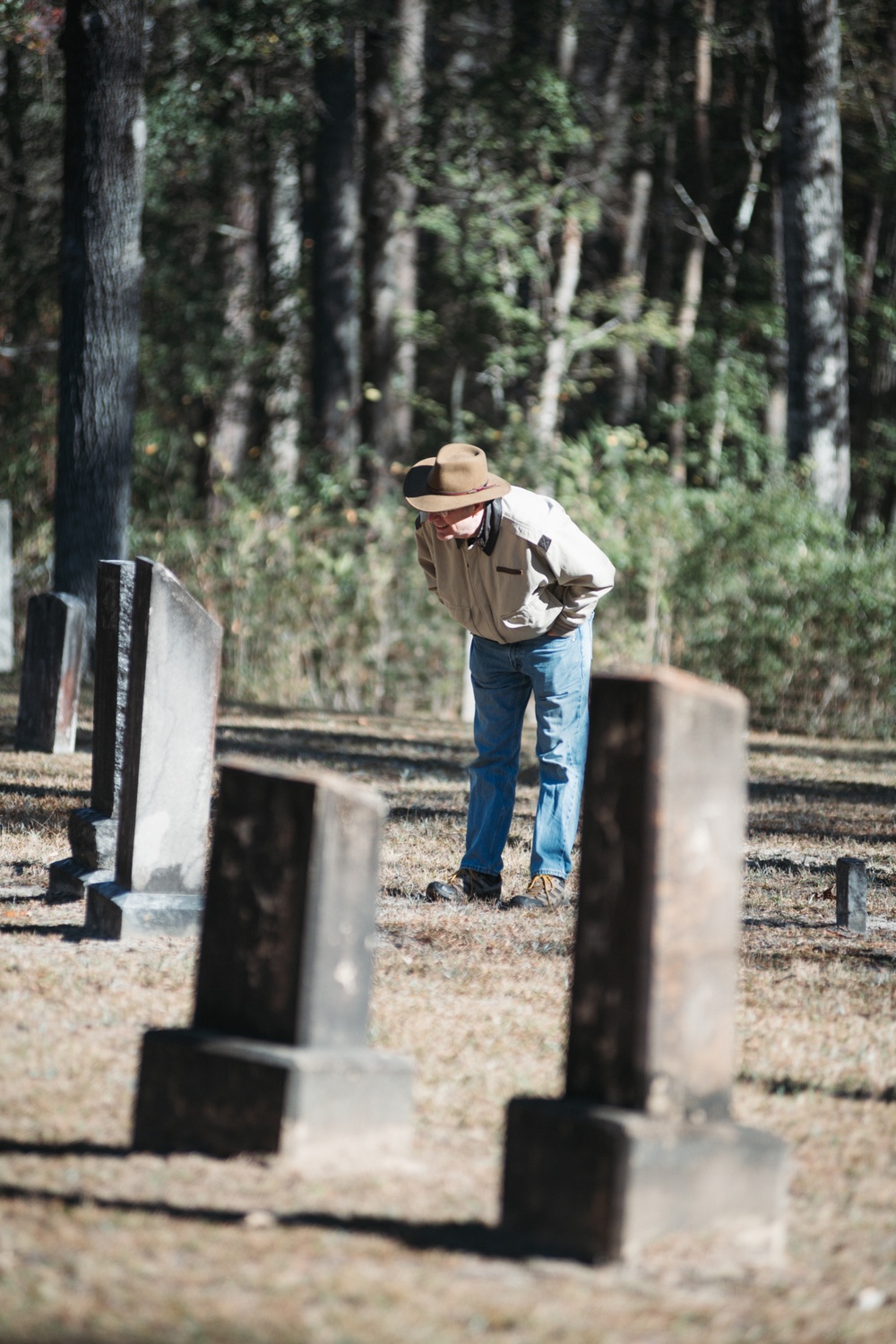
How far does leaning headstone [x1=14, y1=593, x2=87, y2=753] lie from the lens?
1018cm

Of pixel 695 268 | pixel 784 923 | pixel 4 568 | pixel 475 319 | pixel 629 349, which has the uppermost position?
pixel 695 268

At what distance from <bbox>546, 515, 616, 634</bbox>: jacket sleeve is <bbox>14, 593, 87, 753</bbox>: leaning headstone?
4.98 meters

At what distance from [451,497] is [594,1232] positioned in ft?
10.6

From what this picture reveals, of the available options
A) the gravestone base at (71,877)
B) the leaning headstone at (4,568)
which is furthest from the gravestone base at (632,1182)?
the leaning headstone at (4,568)

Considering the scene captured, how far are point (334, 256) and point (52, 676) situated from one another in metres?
10.8

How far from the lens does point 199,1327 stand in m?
2.64

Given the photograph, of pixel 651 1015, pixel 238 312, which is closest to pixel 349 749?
pixel 651 1015

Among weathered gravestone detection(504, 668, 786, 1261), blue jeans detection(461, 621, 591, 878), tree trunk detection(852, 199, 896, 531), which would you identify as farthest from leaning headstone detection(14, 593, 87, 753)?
tree trunk detection(852, 199, 896, 531)

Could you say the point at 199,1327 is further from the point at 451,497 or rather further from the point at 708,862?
the point at 451,497

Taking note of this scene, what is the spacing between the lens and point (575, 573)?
5961 mm

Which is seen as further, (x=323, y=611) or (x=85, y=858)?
(x=323, y=611)

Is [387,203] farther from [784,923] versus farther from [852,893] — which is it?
[852,893]

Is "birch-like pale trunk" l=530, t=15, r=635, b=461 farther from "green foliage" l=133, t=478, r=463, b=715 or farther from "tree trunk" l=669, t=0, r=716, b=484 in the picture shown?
"green foliage" l=133, t=478, r=463, b=715

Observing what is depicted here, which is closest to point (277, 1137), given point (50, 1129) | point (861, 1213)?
point (50, 1129)
